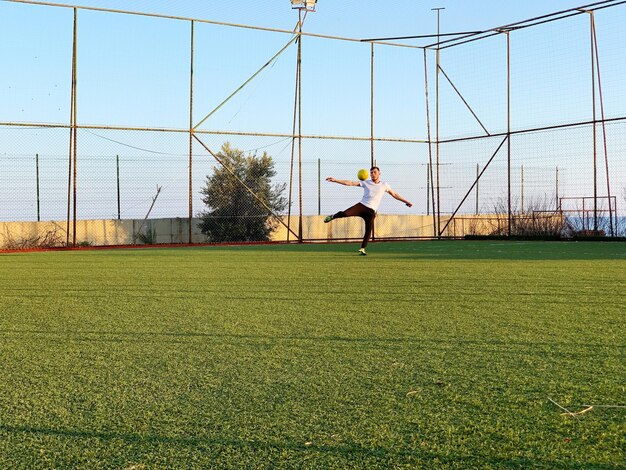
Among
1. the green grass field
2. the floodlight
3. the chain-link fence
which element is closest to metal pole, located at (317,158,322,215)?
the chain-link fence

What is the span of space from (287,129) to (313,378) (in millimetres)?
14661

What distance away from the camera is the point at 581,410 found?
8.07 feet

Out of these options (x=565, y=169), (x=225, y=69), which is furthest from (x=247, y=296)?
(x=565, y=169)

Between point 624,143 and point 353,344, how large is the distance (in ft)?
44.5

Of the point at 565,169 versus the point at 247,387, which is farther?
the point at 565,169

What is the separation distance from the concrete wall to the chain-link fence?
0.05m

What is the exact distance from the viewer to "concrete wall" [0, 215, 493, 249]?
53.7ft

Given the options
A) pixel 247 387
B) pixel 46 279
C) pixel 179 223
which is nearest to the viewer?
pixel 247 387

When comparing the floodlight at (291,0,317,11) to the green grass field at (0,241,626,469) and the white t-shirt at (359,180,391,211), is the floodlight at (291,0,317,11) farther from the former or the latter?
the green grass field at (0,241,626,469)

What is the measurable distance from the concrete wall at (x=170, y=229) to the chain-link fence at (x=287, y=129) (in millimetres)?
52

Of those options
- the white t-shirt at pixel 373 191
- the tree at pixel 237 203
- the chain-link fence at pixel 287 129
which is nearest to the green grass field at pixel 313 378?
the white t-shirt at pixel 373 191

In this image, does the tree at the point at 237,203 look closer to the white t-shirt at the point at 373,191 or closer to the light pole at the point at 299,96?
the light pole at the point at 299,96

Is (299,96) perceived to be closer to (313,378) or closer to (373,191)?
(373,191)

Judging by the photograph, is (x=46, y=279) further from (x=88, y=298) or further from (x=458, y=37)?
(x=458, y=37)
